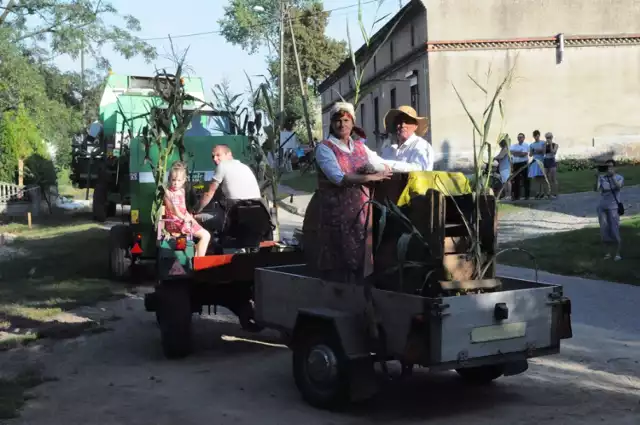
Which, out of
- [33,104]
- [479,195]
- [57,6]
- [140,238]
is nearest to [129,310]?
[140,238]

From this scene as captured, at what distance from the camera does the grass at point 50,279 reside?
949 centimetres

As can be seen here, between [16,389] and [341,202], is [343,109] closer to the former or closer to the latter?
[341,202]

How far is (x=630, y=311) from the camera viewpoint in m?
8.96

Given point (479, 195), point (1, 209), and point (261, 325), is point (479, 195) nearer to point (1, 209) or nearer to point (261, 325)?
point (261, 325)

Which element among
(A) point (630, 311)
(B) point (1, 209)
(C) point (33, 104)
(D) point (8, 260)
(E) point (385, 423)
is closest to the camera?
(E) point (385, 423)

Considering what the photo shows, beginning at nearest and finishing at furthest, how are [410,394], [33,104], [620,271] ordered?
[410,394] < [620,271] < [33,104]

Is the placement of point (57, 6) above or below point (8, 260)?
above

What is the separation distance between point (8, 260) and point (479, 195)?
11331 mm

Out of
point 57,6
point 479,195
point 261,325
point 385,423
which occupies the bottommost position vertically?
point 385,423

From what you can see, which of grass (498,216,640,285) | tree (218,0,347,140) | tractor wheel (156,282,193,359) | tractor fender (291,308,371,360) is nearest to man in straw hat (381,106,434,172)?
tractor fender (291,308,371,360)

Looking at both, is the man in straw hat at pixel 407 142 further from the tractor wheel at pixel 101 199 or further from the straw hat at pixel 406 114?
the tractor wheel at pixel 101 199

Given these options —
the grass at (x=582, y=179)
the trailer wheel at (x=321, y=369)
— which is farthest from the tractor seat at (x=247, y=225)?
the grass at (x=582, y=179)

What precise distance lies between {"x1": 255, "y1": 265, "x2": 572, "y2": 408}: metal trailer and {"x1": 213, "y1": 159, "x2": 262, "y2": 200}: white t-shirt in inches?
104

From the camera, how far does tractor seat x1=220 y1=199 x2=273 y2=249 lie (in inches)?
341
